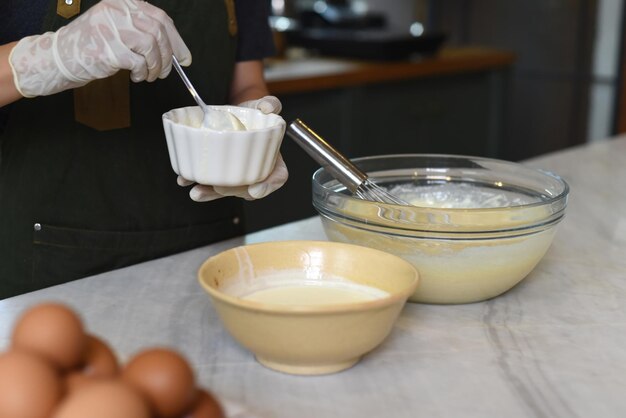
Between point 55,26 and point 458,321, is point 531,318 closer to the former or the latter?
point 458,321

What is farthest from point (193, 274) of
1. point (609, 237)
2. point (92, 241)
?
point (609, 237)

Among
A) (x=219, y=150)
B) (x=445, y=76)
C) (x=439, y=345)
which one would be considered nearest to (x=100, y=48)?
(x=219, y=150)

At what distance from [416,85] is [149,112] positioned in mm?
2036

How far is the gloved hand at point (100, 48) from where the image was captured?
1175 mm

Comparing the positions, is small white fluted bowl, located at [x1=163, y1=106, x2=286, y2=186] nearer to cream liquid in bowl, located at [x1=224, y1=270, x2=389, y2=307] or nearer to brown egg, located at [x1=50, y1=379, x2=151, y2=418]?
cream liquid in bowl, located at [x1=224, y1=270, x2=389, y2=307]

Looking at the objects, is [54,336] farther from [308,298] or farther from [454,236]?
[454,236]

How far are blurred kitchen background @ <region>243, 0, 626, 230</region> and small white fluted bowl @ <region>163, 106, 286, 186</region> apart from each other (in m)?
1.68

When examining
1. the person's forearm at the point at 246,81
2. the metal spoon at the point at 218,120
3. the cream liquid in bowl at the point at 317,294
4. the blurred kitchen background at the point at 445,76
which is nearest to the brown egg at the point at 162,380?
the cream liquid in bowl at the point at 317,294

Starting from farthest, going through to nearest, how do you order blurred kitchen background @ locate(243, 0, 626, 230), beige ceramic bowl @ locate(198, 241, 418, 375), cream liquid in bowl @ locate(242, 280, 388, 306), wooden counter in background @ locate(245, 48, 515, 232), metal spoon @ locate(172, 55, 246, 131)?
blurred kitchen background @ locate(243, 0, 626, 230) → wooden counter in background @ locate(245, 48, 515, 232) → metal spoon @ locate(172, 55, 246, 131) → cream liquid in bowl @ locate(242, 280, 388, 306) → beige ceramic bowl @ locate(198, 241, 418, 375)

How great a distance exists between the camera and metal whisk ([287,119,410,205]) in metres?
1.16

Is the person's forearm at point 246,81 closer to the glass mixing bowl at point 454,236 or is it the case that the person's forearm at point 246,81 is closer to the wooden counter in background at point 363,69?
the glass mixing bowl at point 454,236

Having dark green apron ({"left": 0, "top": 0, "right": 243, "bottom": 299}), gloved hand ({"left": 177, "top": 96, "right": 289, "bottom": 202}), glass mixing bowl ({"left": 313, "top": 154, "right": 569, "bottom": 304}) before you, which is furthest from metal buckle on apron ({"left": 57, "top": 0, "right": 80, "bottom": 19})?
glass mixing bowl ({"left": 313, "top": 154, "right": 569, "bottom": 304})

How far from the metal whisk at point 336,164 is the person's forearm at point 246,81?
53 cm

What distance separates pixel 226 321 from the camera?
0.91 metres
